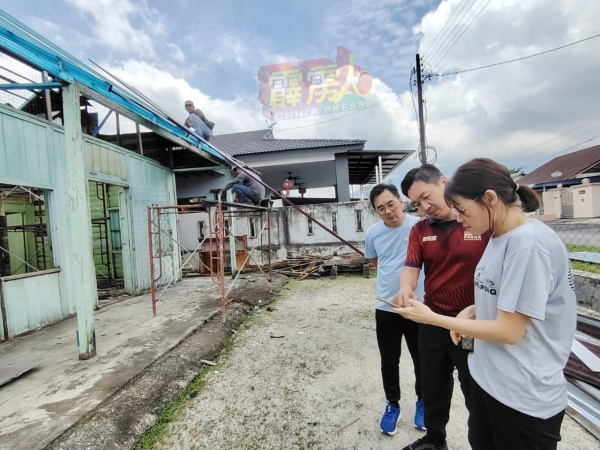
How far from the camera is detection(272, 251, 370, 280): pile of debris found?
859 centimetres

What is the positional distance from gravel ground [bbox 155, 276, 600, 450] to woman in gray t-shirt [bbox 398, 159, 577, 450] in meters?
1.40

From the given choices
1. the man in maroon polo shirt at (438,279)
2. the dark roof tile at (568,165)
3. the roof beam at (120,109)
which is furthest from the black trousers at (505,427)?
the dark roof tile at (568,165)

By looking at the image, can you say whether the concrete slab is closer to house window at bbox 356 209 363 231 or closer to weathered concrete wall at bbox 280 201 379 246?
weathered concrete wall at bbox 280 201 379 246

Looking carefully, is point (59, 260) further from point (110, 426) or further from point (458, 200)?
point (458, 200)

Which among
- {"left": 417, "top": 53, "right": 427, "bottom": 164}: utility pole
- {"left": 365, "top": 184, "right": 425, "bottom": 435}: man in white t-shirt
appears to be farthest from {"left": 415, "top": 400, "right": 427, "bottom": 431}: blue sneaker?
{"left": 417, "top": 53, "right": 427, "bottom": 164}: utility pole

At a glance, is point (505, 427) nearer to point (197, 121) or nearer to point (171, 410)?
point (171, 410)

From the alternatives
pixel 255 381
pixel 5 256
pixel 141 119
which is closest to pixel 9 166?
pixel 5 256

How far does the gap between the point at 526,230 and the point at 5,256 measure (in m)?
6.76

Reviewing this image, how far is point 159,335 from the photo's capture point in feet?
13.5

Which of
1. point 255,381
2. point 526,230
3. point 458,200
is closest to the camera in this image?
point 526,230

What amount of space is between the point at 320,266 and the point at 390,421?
6547 millimetres

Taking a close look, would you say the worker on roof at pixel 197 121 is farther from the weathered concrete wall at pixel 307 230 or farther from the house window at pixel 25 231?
the house window at pixel 25 231

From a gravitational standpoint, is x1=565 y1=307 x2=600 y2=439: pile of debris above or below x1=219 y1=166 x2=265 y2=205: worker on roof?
below

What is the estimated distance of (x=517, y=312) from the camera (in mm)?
1003
